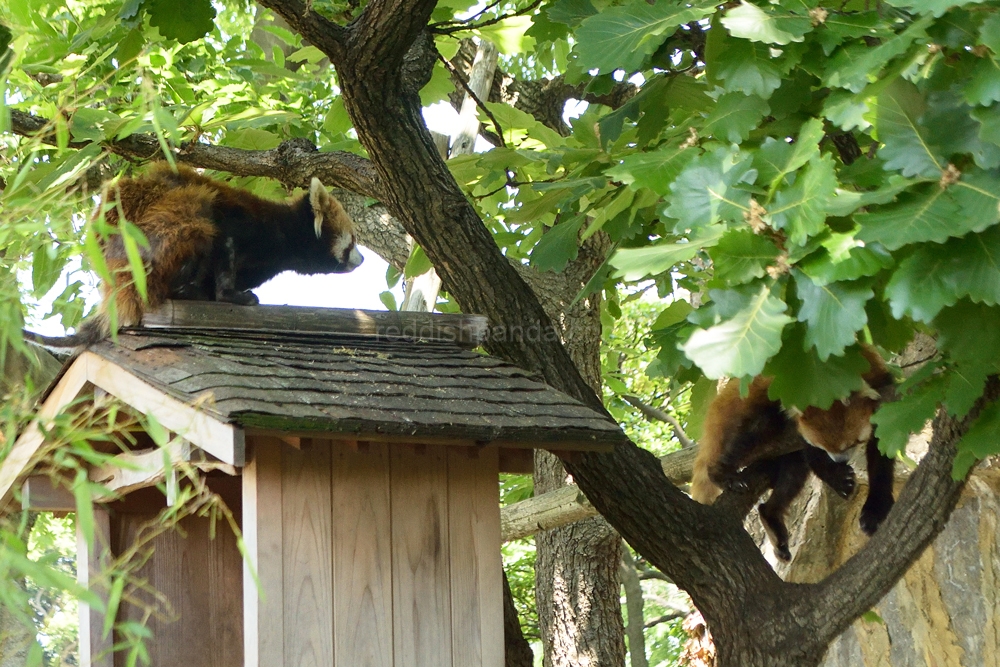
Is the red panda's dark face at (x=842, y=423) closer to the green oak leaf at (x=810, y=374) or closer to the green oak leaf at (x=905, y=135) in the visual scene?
the green oak leaf at (x=810, y=374)

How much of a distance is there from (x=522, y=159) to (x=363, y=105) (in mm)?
712

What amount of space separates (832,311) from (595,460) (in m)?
1.51

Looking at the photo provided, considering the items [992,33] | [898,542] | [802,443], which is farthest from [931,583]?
[992,33]

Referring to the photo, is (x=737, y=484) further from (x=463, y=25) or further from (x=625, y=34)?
(x=463, y=25)


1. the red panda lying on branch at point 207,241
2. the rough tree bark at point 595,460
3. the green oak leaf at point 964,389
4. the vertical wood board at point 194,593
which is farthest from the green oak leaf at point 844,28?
the vertical wood board at point 194,593

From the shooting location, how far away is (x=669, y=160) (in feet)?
9.83

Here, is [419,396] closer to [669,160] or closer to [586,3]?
[669,160]

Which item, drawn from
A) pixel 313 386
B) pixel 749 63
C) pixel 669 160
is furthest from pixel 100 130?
pixel 749 63

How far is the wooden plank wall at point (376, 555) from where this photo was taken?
2846mm

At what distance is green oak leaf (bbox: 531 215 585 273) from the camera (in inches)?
151

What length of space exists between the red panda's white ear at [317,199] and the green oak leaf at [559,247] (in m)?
0.97

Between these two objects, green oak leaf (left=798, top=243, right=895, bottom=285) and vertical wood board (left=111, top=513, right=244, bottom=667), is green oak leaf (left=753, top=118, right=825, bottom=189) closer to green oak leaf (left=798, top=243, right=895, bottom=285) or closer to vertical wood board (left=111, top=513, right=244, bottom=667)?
green oak leaf (left=798, top=243, right=895, bottom=285)

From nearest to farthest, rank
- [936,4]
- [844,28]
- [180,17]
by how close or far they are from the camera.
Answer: [936,4]
[844,28]
[180,17]

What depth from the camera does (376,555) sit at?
10.0 ft
